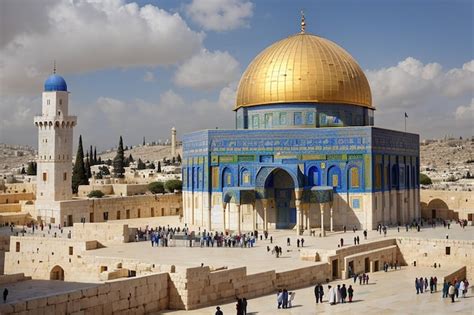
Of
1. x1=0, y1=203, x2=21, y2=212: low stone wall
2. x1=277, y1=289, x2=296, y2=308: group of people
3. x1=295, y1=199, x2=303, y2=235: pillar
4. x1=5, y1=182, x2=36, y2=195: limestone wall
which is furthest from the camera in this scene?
x1=5, y1=182, x2=36, y2=195: limestone wall

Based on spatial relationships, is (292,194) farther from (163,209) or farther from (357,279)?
(163,209)

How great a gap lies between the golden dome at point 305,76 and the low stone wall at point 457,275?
1299 cm

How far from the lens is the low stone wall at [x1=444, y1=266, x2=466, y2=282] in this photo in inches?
832

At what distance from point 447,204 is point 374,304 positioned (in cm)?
2576

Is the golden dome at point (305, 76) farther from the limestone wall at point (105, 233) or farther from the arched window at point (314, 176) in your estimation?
the limestone wall at point (105, 233)

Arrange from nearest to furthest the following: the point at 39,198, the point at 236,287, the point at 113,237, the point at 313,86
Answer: the point at 236,287 < the point at 113,237 < the point at 313,86 < the point at 39,198

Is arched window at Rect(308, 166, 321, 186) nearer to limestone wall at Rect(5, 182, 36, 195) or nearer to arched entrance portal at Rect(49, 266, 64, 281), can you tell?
arched entrance portal at Rect(49, 266, 64, 281)

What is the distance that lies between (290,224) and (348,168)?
A: 4019 mm

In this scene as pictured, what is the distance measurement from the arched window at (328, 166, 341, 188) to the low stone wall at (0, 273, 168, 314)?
53.6ft

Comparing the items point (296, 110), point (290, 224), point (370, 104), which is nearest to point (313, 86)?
point (296, 110)

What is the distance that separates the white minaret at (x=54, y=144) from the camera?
3628 centimetres

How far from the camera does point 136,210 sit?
4038cm

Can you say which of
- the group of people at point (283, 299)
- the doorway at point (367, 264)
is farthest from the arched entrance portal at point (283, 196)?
the group of people at point (283, 299)

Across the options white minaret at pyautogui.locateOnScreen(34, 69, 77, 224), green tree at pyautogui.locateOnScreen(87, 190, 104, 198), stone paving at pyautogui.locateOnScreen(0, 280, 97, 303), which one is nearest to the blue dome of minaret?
white minaret at pyautogui.locateOnScreen(34, 69, 77, 224)
